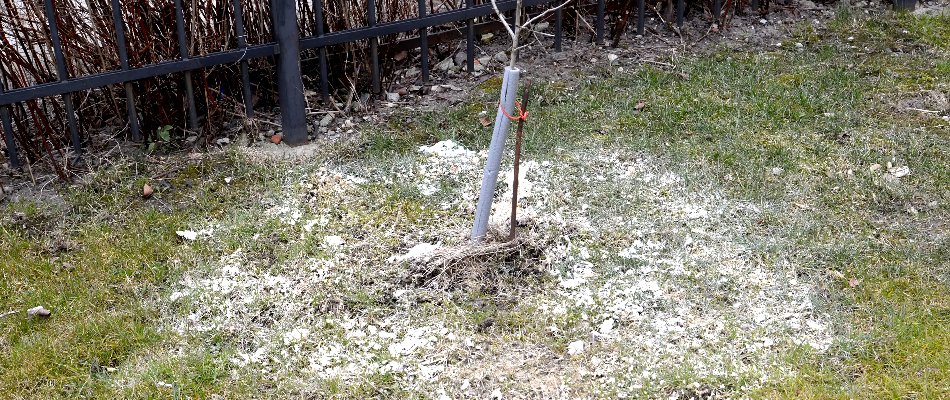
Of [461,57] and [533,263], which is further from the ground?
[461,57]

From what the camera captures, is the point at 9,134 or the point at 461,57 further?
the point at 461,57

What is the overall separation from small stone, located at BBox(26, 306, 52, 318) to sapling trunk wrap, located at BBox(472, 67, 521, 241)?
1581 millimetres

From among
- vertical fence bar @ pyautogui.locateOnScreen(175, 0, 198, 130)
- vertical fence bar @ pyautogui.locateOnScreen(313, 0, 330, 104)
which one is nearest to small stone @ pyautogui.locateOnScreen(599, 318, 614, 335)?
vertical fence bar @ pyautogui.locateOnScreen(313, 0, 330, 104)

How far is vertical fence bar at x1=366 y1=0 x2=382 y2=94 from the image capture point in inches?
181

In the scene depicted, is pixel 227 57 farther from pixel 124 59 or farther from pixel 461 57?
pixel 461 57

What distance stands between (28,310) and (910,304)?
315 cm

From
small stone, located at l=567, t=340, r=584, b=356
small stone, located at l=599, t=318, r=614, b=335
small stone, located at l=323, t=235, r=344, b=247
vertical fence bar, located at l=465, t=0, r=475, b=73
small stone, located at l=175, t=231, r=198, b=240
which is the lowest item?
small stone, located at l=567, t=340, r=584, b=356

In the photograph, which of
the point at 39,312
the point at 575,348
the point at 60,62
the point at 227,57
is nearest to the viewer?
the point at 575,348

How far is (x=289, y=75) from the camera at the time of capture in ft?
14.6

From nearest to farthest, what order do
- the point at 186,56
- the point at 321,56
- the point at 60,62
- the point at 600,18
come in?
the point at 60,62
the point at 186,56
the point at 321,56
the point at 600,18

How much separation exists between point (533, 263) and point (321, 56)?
1.74 metres

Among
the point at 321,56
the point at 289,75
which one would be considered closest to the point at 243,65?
the point at 289,75

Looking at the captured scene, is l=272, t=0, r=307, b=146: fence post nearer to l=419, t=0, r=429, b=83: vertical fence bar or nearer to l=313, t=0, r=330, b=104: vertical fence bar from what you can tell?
l=313, t=0, r=330, b=104: vertical fence bar

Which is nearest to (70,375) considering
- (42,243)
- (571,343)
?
(42,243)
